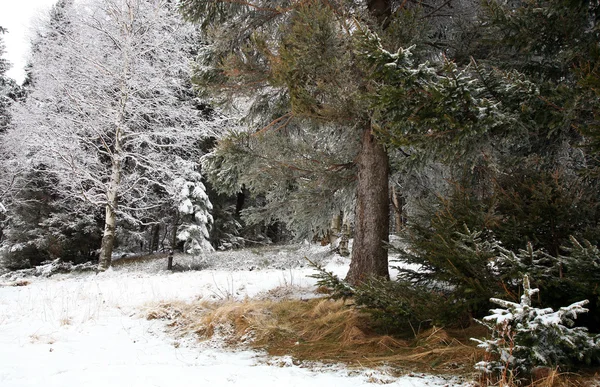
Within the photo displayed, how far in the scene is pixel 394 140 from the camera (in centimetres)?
320

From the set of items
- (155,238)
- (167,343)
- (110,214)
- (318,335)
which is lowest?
(167,343)

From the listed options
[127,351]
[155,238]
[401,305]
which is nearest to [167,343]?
[127,351]

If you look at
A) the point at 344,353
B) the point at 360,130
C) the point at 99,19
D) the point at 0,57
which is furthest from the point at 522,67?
the point at 0,57

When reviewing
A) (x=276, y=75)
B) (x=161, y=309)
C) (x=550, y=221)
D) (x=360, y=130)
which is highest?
(x=276, y=75)

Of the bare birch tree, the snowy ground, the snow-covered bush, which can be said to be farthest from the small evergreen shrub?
the snow-covered bush

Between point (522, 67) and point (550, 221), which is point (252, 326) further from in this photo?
point (522, 67)

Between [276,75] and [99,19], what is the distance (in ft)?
33.8

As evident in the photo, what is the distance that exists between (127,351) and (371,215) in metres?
3.54

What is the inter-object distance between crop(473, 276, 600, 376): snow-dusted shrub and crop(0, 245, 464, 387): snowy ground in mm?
481

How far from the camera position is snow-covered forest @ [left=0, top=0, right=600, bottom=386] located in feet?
8.84

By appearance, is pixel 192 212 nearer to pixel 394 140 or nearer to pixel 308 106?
pixel 308 106

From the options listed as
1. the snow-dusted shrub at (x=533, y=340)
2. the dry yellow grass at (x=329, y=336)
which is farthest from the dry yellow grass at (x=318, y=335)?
the snow-dusted shrub at (x=533, y=340)

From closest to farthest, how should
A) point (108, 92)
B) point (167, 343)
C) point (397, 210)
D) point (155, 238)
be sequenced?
point (167, 343) → point (397, 210) → point (108, 92) → point (155, 238)

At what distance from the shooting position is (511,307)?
2.11 m
